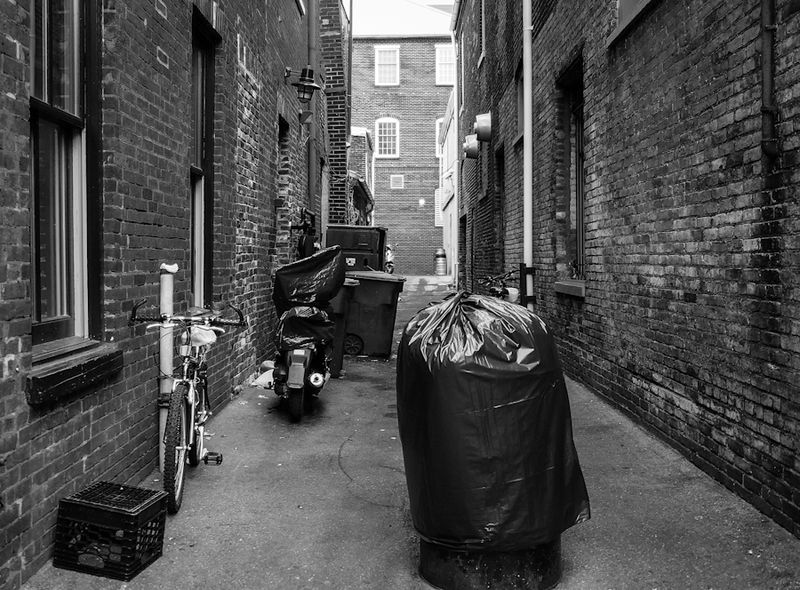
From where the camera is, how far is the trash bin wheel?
1058 cm

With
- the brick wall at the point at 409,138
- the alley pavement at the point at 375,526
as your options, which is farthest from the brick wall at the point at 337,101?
the brick wall at the point at 409,138

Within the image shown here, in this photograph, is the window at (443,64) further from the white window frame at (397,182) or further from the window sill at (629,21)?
the window sill at (629,21)

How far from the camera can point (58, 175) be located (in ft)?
12.5

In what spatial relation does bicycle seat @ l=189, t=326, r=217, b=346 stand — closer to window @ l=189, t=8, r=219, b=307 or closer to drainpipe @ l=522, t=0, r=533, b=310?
window @ l=189, t=8, r=219, b=307

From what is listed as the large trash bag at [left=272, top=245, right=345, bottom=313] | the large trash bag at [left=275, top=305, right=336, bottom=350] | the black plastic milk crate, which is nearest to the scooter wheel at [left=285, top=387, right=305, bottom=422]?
the large trash bag at [left=275, top=305, right=336, bottom=350]

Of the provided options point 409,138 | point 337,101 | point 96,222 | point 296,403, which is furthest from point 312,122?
A: point 409,138

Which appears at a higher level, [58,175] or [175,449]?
[58,175]

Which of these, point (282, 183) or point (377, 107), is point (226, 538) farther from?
point (377, 107)

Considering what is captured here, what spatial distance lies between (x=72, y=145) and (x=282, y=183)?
6.63 m

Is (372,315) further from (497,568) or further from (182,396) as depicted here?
(497,568)

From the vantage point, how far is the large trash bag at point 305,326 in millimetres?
6910

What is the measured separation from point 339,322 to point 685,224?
203 inches

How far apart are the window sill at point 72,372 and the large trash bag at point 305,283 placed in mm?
3112

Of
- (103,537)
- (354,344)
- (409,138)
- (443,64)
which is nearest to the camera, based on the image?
(103,537)
